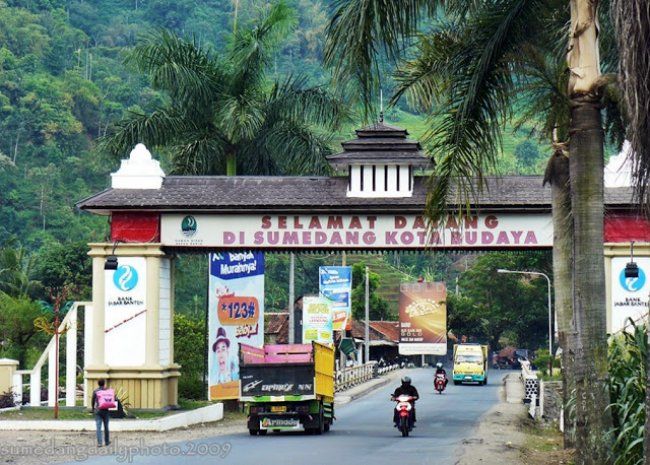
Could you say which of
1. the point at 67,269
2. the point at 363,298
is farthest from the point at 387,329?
the point at 67,269

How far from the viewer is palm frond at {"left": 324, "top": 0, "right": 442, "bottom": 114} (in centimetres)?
1664

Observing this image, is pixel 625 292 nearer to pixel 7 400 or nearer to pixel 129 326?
pixel 129 326

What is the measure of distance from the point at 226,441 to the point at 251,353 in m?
4.19

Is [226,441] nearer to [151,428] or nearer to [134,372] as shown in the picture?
[151,428]

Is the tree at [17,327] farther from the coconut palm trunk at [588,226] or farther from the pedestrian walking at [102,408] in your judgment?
the coconut palm trunk at [588,226]

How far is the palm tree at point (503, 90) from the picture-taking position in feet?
54.4

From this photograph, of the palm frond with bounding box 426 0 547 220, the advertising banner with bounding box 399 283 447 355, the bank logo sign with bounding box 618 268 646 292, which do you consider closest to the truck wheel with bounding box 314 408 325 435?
the bank logo sign with bounding box 618 268 646 292

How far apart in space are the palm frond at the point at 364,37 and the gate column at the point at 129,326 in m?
15.8

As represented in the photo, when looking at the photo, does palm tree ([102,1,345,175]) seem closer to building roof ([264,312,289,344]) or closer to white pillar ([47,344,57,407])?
white pillar ([47,344,57,407])

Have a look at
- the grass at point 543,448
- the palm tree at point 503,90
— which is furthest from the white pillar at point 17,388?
the palm tree at point 503,90

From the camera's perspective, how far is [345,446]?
83.6 feet

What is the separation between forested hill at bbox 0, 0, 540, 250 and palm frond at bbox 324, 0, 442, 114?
69948 mm

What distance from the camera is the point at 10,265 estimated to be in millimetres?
68812

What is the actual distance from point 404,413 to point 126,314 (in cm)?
756
